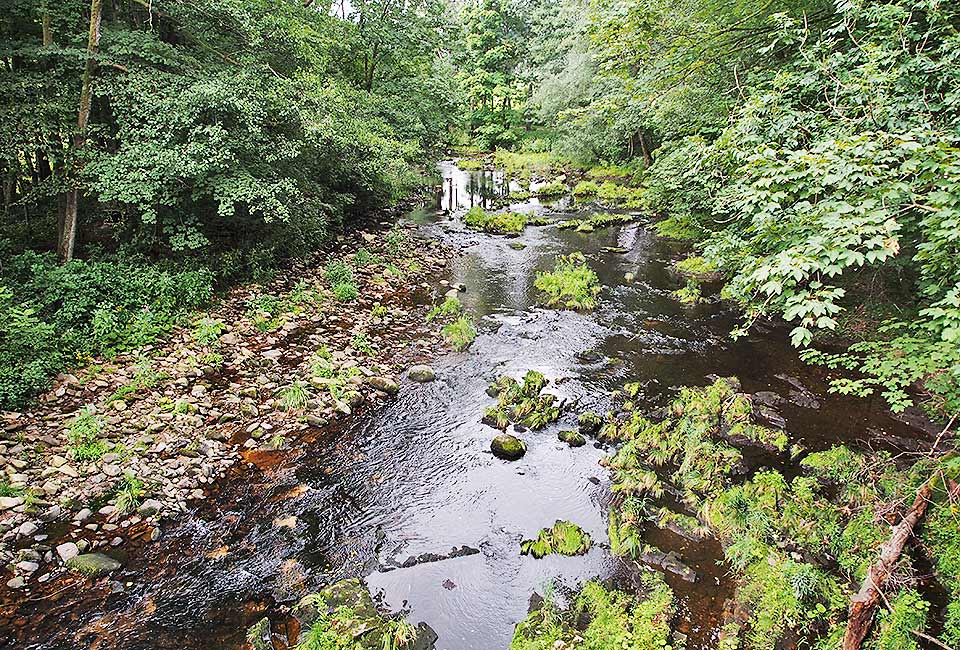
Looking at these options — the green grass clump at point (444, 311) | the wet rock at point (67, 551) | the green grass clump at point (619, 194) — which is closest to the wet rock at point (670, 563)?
the wet rock at point (67, 551)

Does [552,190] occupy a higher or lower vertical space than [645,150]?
lower

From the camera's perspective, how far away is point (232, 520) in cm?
574

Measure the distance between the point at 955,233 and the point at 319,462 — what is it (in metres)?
6.82

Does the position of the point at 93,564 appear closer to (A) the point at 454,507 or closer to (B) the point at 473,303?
(A) the point at 454,507

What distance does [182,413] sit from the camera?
22.9 ft

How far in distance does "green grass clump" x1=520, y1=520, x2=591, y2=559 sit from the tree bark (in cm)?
246

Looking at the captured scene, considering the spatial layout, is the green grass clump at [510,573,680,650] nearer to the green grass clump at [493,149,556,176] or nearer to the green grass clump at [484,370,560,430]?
the green grass clump at [484,370,560,430]

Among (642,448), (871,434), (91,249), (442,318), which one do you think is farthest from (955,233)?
(91,249)

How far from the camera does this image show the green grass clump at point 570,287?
12.5 metres

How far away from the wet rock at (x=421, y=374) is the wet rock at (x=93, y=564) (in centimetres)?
503

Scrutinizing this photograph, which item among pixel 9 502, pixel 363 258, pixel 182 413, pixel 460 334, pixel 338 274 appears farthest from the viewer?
pixel 363 258

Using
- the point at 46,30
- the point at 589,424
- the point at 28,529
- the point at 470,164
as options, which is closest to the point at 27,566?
the point at 28,529

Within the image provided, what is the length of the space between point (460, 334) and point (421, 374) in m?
1.66

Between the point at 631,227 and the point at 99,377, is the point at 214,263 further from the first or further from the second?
the point at 631,227
